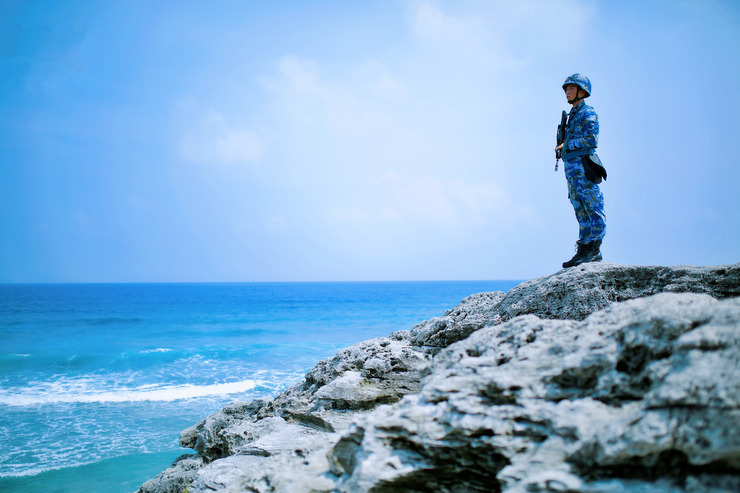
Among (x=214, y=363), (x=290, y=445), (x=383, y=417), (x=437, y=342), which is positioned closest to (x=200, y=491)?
(x=290, y=445)

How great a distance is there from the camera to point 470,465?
2.61m

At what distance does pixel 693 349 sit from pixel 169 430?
14255mm

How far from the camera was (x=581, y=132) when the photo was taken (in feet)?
19.8

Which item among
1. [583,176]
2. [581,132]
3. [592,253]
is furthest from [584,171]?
[592,253]

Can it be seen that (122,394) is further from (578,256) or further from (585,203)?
Answer: (585,203)

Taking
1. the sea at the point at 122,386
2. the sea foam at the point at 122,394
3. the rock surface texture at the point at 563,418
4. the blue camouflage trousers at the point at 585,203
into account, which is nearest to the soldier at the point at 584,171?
the blue camouflage trousers at the point at 585,203

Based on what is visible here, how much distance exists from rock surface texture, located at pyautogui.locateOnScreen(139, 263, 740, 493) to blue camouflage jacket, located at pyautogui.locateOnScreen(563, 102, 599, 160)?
2423 millimetres

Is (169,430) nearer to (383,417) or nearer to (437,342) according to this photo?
(437,342)

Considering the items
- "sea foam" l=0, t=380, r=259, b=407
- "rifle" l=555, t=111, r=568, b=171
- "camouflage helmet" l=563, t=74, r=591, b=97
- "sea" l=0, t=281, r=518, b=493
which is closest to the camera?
"camouflage helmet" l=563, t=74, r=591, b=97

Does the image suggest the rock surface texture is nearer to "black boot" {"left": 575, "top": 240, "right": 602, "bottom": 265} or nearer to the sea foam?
"black boot" {"left": 575, "top": 240, "right": 602, "bottom": 265}

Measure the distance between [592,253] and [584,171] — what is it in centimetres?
124

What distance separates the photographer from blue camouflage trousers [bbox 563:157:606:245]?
5.96 metres

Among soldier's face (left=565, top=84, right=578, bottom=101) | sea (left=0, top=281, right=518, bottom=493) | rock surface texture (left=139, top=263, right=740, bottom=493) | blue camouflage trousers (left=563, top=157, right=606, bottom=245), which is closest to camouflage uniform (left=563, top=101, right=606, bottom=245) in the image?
blue camouflage trousers (left=563, top=157, right=606, bottom=245)

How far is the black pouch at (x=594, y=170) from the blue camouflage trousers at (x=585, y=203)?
6 centimetres
